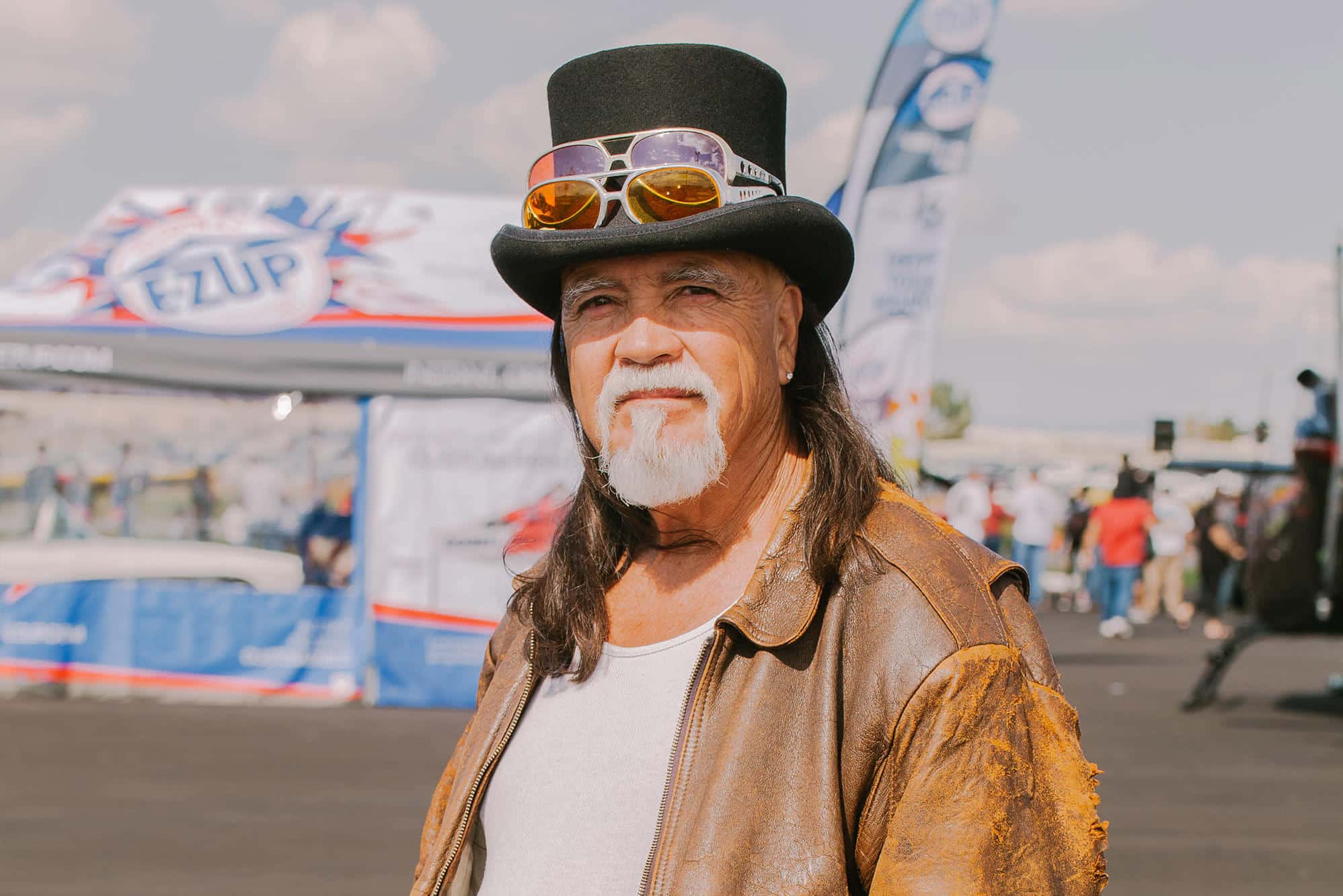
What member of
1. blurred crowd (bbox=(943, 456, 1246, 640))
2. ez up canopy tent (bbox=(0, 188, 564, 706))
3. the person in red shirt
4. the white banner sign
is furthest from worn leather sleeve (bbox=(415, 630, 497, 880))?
the person in red shirt

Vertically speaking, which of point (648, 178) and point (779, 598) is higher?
point (648, 178)

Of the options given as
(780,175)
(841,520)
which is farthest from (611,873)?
(780,175)

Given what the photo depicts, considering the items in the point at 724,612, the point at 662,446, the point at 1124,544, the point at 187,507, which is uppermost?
the point at 662,446

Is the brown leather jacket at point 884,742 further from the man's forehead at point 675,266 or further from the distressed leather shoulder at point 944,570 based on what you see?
the man's forehead at point 675,266

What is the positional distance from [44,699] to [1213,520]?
1421 centimetres

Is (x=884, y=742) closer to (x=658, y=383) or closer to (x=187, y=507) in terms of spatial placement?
(x=658, y=383)

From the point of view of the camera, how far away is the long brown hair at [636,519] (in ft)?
5.78

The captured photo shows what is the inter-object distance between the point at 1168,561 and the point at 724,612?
718 inches

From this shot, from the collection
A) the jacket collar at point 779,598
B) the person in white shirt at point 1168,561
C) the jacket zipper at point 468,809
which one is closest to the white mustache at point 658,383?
the jacket collar at point 779,598

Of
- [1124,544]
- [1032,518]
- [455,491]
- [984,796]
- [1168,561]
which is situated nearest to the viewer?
[984,796]

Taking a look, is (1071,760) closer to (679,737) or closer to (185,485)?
(679,737)

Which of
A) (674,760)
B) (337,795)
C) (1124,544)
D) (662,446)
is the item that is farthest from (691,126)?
(1124,544)

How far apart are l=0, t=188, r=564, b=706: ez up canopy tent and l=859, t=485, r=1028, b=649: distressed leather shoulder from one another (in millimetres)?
7629

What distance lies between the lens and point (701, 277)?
72.1 inches
